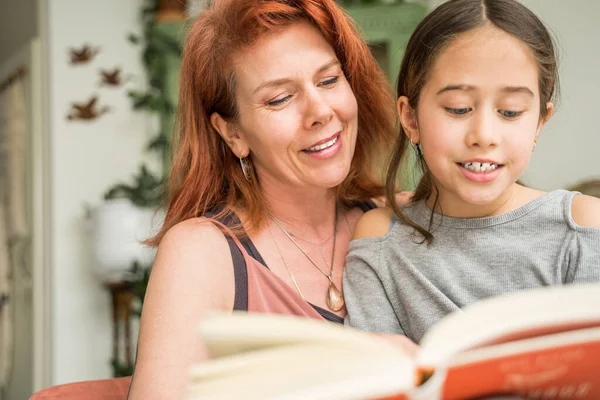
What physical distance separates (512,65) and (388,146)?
26.4 inches

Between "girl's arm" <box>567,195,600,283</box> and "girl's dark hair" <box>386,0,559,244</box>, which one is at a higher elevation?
"girl's dark hair" <box>386,0,559,244</box>

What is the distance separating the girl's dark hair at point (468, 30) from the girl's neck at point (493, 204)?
0.14ft

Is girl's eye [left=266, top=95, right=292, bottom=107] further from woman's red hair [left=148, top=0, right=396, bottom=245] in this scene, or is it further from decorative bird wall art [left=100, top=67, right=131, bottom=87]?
decorative bird wall art [left=100, top=67, right=131, bottom=87]

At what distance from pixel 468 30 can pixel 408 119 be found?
0.22 metres

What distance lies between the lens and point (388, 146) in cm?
180

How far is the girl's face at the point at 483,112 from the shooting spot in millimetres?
1141

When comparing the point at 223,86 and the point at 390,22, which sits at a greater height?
the point at 390,22

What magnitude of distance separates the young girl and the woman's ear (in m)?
0.39

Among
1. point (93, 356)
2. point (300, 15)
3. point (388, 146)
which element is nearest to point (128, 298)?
point (93, 356)

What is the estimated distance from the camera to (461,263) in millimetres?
1254

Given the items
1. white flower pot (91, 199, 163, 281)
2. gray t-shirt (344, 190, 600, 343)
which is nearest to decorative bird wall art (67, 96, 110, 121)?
white flower pot (91, 199, 163, 281)

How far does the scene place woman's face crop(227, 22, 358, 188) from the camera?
56.2 inches

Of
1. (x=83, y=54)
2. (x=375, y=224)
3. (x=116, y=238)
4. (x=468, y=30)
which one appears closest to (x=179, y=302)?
(x=375, y=224)

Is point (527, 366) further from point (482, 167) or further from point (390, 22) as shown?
point (390, 22)
